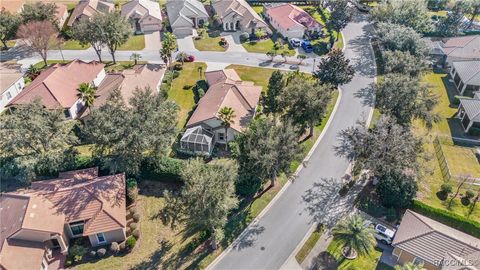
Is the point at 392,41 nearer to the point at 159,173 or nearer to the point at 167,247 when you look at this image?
the point at 159,173

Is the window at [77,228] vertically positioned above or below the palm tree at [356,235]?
below

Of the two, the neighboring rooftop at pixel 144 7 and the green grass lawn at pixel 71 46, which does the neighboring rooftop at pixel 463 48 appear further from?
the green grass lawn at pixel 71 46

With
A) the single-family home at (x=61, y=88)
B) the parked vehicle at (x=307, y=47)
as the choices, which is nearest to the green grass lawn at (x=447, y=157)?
the parked vehicle at (x=307, y=47)

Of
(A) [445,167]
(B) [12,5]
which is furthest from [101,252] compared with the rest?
(B) [12,5]

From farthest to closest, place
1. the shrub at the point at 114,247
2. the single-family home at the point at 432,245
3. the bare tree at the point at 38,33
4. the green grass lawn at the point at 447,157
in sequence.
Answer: the bare tree at the point at 38,33 < the green grass lawn at the point at 447,157 < the shrub at the point at 114,247 < the single-family home at the point at 432,245

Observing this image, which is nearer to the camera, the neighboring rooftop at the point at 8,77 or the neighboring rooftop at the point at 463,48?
the neighboring rooftop at the point at 8,77

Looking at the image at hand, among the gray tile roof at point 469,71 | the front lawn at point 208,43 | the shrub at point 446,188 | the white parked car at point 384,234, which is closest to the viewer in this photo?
the white parked car at point 384,234

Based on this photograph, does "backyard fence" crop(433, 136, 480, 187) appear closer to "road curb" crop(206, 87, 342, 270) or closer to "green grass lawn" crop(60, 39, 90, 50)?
"road curb" crop(206, 87, 342, 270)

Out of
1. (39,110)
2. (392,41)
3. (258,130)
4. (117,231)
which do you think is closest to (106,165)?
(117,231)
